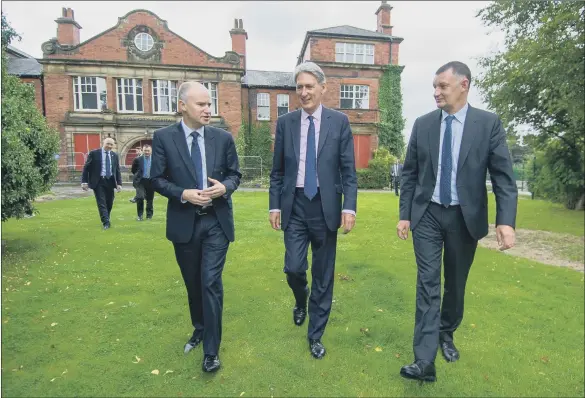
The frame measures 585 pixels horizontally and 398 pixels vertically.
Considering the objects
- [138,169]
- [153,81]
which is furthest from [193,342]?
[153,81]

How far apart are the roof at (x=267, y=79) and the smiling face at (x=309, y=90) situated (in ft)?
94.8

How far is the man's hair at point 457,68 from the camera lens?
3.27m

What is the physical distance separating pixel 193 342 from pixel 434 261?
2.53 m

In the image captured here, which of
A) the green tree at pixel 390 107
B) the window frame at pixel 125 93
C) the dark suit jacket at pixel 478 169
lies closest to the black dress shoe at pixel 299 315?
the dark suit jacket at pixel 478 169

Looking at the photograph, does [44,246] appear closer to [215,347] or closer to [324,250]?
[215,347]

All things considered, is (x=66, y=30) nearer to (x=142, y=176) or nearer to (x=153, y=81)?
(x=153, y=81)

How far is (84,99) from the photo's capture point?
94.4ft

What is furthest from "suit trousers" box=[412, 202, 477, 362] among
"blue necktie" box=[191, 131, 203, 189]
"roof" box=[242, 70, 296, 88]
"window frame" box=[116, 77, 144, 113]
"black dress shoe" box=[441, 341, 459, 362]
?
"window frame" box=[116, 77, 144, 113]

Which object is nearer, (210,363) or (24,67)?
(210,363)

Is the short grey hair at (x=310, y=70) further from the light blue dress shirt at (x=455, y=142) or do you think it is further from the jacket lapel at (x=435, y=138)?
the light blue dress shirt at (x=455, y=142)

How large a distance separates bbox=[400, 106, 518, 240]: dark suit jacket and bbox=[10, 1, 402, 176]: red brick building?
A: 28.1 metres

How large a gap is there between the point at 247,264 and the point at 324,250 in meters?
3.52

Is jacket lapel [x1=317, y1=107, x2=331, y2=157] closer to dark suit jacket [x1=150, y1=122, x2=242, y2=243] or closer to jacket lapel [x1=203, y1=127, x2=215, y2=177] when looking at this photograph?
dark suit jacket [x1=150, y1=122, x2=242, y2=243]

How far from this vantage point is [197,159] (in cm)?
355
